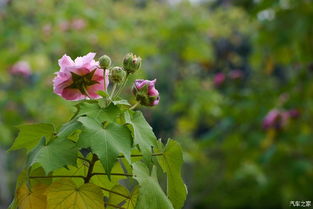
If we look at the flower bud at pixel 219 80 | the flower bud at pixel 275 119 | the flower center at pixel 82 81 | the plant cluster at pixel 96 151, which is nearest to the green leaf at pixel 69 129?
the plant cluster at pixel 96 151

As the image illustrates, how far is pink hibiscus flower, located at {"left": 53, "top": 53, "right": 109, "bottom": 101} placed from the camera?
86cm

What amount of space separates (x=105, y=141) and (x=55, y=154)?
8 centimetres

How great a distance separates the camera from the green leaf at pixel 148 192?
0.78m

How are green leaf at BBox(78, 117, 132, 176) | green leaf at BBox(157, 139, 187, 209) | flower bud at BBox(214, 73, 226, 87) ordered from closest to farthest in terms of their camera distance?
green leaf at BBox(78, 117, 132, 176), green leaf at BBox(157, 139, 187, 209), flower bud at BBox(214, 73, 226, 87)

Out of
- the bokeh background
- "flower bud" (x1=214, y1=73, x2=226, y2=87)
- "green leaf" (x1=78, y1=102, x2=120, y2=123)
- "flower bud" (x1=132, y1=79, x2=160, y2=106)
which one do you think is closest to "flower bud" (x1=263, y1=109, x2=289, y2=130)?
the bokeh background

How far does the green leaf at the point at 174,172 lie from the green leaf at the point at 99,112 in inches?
4.5

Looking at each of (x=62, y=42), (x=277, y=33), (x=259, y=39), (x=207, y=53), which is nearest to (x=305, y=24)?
(x=277, y=33)

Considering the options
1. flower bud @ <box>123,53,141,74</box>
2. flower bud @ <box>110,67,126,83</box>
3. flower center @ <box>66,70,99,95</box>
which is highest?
flower bud @ <box>123,53,141,74</box>

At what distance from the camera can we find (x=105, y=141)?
756mm

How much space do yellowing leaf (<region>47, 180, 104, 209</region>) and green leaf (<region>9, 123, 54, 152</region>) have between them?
3.7 inches

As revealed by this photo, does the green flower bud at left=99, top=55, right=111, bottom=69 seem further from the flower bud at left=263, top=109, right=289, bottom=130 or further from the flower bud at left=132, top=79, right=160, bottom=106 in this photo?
→ the flower bud at left=263, top=109, right=289, bottom=130

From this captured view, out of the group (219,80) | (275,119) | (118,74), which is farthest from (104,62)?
(219,80)

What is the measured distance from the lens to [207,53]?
462 cm

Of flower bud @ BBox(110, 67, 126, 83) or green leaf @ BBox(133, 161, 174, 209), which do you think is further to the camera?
flower bud @ BBox(110, 67, 126, 83)
